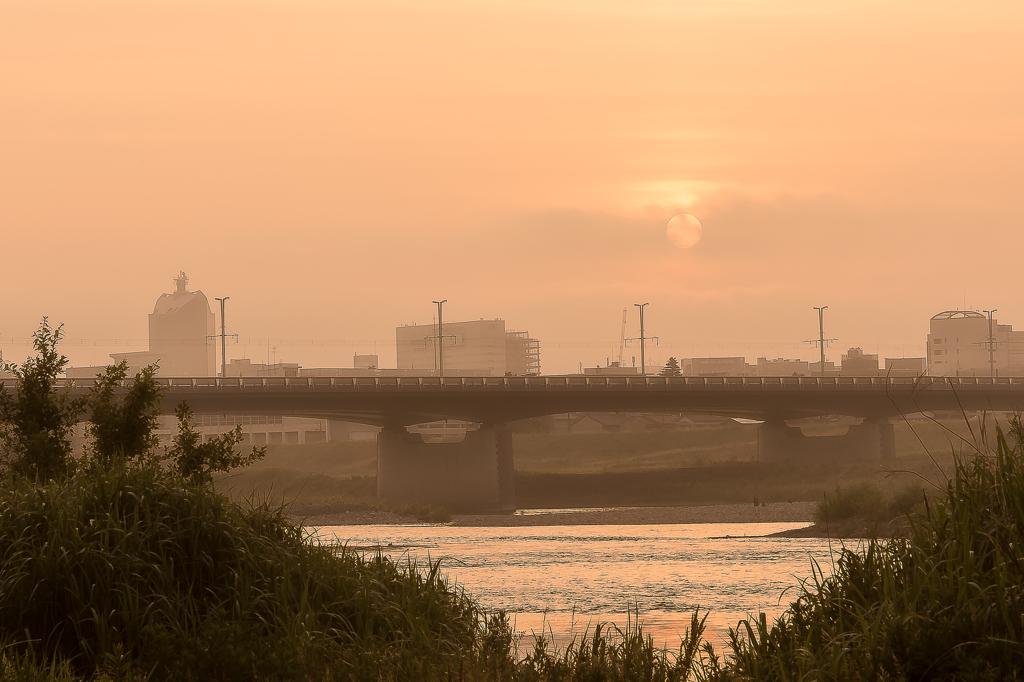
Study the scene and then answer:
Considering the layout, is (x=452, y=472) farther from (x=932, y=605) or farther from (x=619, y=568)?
(x=932, y=605)

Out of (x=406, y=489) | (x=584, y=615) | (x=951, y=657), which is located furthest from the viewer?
(x=406, y=489)

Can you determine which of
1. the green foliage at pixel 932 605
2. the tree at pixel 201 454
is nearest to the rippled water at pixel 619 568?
the tree at pixel 201 454

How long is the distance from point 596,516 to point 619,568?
113 feet

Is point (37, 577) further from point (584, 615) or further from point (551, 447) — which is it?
point (551, 447)

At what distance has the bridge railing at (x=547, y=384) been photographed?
9175 cm

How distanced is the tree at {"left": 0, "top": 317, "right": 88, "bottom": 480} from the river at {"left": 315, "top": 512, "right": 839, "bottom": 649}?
595 cm

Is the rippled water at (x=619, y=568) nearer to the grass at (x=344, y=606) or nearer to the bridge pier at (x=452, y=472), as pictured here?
the grass at (x=344, y=606)

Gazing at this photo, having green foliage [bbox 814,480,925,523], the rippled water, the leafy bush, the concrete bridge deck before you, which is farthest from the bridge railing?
the leafy bush

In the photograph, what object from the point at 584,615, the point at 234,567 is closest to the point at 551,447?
the point at 584,615

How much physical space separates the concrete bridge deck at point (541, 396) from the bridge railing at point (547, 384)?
0.09m

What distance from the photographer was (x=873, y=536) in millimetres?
12305

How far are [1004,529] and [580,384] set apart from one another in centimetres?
8705

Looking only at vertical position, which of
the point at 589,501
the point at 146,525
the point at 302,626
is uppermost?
the point at 146,525

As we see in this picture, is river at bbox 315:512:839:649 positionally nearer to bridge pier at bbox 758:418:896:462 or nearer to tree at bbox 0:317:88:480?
tree at bbox 0:317:88:480
